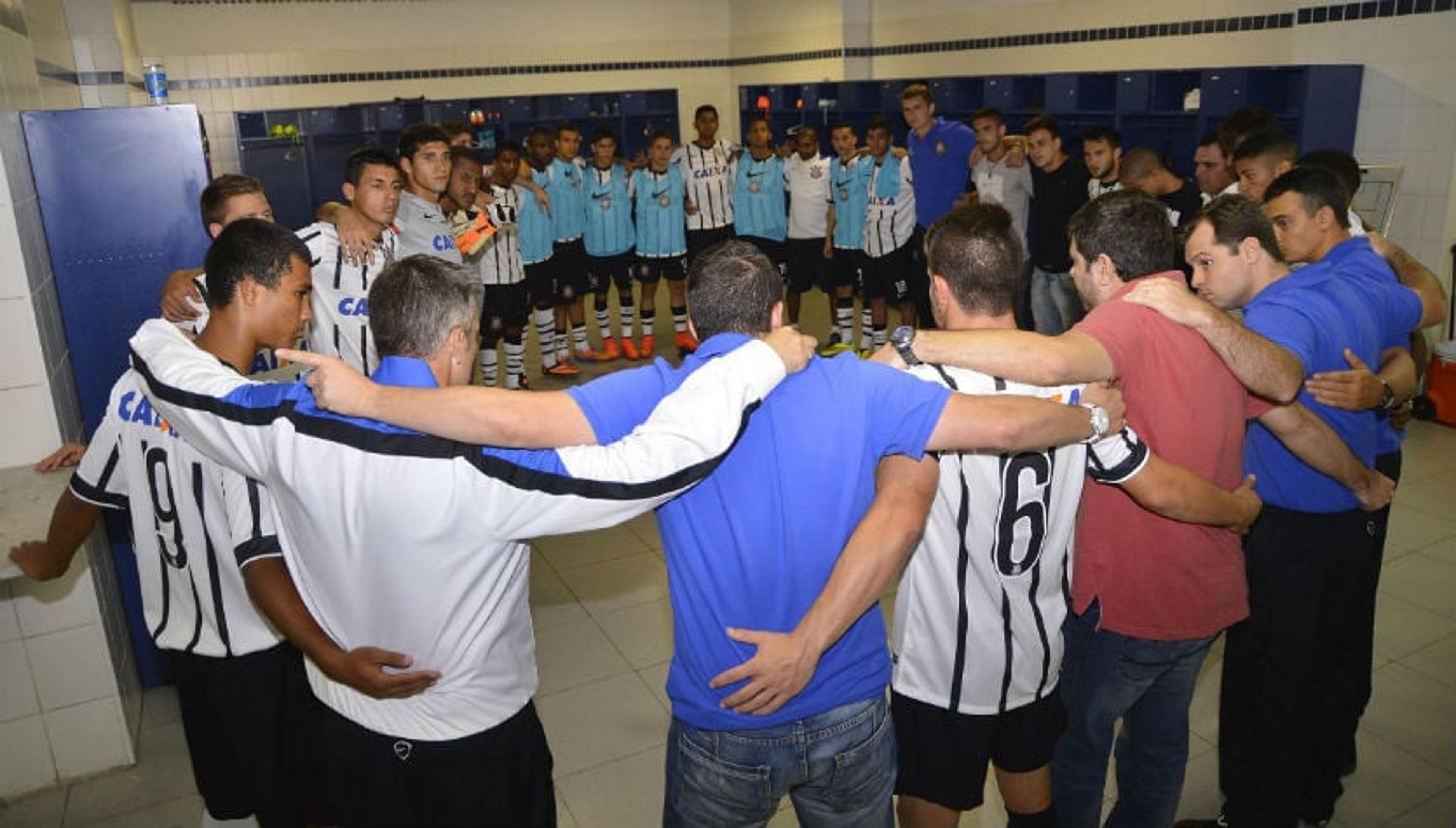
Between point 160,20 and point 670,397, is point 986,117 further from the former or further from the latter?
point 160,20

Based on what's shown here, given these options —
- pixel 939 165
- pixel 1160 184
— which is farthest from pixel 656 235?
pixel 1160 184

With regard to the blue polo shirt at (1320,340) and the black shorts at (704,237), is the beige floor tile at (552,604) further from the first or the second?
the black shorts at (704,237)

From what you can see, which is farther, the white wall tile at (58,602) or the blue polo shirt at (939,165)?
the blue polo shirt at (939,165)

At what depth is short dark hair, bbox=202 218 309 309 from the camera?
2174 millimetres

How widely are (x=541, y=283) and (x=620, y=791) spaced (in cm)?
533

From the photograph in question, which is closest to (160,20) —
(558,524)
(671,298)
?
(671,298)

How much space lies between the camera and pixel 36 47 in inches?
167

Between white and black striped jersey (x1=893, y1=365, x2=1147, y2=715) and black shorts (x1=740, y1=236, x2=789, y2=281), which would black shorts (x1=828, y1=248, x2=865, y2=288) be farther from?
white and black striped jersey (x1=893, y1=365, x2=1147, y2=715)

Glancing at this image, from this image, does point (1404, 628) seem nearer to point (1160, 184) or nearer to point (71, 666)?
point (1160, 184)

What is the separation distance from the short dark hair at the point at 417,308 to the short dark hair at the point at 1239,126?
446cm

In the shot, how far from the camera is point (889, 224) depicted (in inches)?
296

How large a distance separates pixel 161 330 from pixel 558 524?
1033 millimetres

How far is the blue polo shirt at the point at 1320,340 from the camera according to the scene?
2393mm

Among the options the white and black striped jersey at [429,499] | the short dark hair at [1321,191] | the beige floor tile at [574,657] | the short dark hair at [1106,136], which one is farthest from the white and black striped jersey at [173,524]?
the short dark hair at [1106,136]
